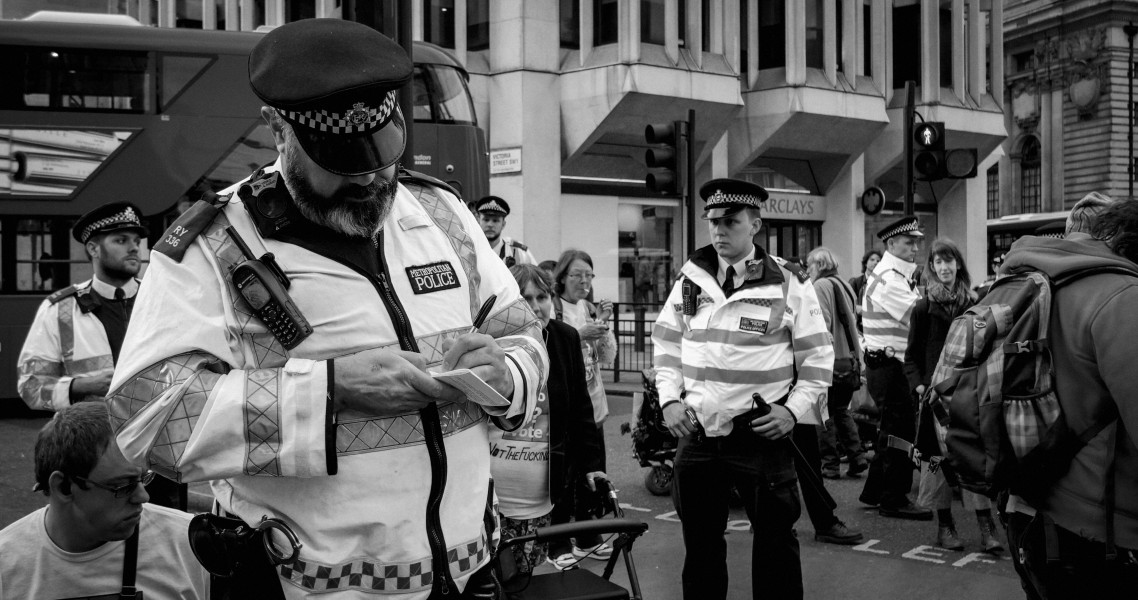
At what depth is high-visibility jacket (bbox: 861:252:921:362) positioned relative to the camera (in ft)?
28.4

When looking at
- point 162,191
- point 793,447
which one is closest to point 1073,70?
point 162,191

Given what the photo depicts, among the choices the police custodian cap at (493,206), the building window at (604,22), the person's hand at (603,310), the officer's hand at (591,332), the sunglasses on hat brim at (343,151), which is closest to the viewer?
the sunglasses on hat brim at (343,151)

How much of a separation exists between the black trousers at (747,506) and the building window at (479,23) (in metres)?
18.2

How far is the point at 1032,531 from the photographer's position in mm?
3289

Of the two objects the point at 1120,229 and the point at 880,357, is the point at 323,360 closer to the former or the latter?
the point at 1120,229

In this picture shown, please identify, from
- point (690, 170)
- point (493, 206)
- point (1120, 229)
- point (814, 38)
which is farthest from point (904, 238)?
point (814, 38)

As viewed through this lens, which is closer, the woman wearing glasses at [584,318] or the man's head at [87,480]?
the man's head at [87,480]

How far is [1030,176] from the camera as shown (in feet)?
194

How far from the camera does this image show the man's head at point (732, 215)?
512 centimetres

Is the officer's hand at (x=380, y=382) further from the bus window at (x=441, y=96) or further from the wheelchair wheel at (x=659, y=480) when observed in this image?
the bus window at (x=441, y=96)

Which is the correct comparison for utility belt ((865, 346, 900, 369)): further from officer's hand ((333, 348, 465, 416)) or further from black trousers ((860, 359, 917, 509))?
officer's hand ((333, 348, 465, 416))

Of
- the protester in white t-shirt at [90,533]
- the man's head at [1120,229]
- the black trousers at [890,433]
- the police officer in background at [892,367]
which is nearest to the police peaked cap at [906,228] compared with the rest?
the police officer in background at [892,367]

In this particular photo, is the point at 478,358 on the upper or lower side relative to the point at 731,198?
lower

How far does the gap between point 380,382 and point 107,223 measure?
442 centimetres
